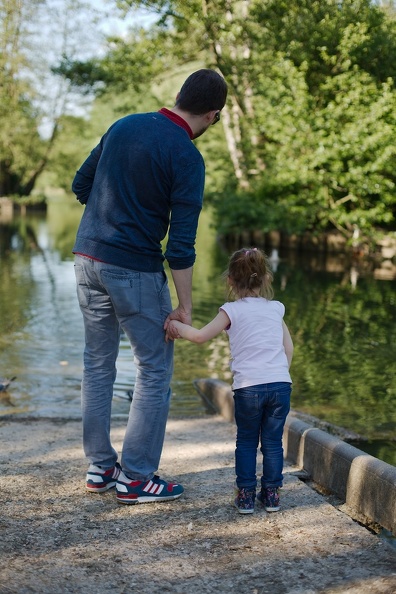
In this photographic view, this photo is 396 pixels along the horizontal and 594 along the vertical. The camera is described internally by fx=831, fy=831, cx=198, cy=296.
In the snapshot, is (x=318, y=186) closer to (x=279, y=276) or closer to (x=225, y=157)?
(x=279, y=276)

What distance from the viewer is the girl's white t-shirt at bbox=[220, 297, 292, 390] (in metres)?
3.83

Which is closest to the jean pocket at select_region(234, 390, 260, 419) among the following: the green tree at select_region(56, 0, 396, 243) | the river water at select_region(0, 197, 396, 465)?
the river water at select_region(0, 197, 396, 465)

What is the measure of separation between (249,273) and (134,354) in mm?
662

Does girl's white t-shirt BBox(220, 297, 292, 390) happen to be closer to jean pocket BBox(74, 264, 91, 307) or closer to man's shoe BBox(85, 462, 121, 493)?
jean pocket BBox(74, 264, 91, 307)

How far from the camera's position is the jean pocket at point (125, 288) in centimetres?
376

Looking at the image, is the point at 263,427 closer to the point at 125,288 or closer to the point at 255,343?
the point at 255,343

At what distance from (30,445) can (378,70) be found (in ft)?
69.2

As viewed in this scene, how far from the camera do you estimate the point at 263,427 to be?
3.89 meters

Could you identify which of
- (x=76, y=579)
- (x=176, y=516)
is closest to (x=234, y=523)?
(x=176, y=516)

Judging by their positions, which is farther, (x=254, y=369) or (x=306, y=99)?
(x=306, y=99)

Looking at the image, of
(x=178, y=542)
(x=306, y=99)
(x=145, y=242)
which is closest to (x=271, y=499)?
A: (x=178, y=542)

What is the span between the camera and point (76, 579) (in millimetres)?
2975

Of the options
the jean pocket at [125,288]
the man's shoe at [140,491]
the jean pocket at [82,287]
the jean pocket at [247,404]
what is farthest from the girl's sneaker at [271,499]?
the jean pocket at [82,287]

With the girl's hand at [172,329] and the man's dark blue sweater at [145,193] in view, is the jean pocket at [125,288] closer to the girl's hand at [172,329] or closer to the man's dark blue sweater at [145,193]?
the man's dark blue sweater at [145,193]
